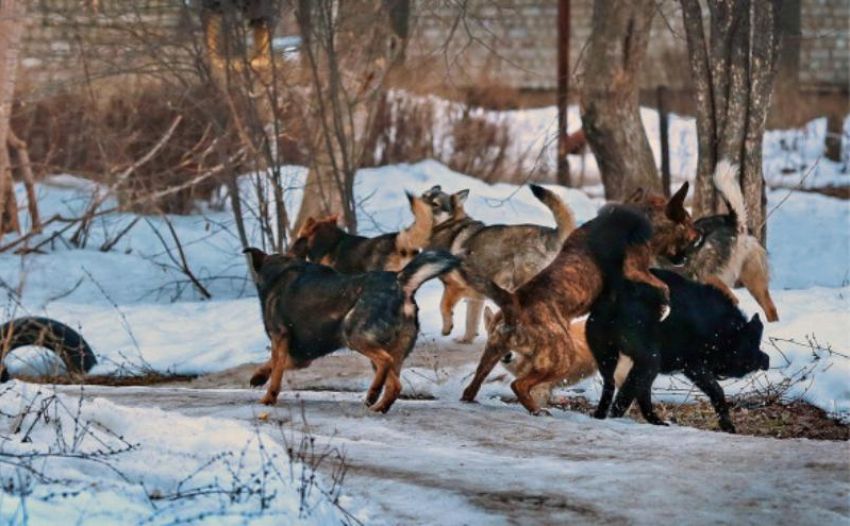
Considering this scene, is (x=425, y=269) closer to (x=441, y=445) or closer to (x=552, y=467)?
(x=441, y=445)

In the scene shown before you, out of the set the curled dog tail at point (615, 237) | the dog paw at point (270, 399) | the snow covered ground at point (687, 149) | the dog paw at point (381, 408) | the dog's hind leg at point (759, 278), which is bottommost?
the snow covered ground at point (687, 149)

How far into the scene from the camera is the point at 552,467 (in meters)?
7.77

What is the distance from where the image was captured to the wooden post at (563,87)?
21312 mm

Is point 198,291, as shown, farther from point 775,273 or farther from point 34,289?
point 775,273

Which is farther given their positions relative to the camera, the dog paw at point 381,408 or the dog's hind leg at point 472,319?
the dog's hind leg at point 472,319

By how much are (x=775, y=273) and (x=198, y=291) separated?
23.9 feet

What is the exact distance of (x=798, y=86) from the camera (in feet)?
109

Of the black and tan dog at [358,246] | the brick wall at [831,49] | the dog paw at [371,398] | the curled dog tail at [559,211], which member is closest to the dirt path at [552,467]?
the dog paw at [371,398]

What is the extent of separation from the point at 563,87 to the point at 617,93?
471 centimetres

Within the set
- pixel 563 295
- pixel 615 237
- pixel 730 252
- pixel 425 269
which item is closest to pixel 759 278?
pixel 730 252

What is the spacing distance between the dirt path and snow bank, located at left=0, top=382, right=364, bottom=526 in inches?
15.7

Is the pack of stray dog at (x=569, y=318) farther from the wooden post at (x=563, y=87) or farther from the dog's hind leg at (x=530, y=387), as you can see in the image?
A: the wooden post at (x=563, y=87)

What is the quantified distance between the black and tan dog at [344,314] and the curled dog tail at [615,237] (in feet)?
3.89

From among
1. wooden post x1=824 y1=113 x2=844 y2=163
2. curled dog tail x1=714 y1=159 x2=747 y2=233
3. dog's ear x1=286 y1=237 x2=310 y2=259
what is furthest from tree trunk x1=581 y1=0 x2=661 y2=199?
wooden post x1=824 y1=113 x2=844 y2=163
